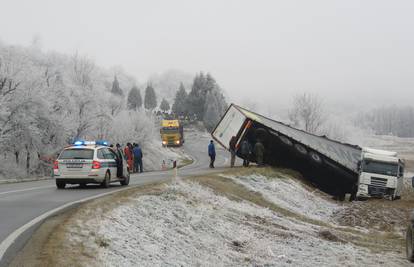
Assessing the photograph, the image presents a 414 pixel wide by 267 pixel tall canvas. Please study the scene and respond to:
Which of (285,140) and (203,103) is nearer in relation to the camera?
(285,140)

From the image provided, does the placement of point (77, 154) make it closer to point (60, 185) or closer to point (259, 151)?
point (60, 185)

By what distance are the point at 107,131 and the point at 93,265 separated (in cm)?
5878

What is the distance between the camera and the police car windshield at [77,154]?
17703mm

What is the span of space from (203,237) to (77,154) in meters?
8.40

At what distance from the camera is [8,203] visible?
13.2 meters

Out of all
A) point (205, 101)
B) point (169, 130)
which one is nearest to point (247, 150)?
point (169, 130)

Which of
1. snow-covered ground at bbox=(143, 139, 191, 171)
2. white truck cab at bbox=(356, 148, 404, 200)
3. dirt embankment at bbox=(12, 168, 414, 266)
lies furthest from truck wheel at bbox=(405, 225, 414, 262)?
snow-covered ground at bbox=(143, 139, 191, 171)

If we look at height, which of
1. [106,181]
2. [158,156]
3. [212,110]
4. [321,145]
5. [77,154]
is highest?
[77,154]

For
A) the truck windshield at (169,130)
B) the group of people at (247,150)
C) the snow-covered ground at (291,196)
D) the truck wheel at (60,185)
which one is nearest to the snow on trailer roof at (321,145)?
the group of people at (247,150)

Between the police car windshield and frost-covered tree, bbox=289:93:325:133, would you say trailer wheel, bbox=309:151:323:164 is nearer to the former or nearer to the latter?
the police car windshield

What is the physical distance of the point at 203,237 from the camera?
10836 mm

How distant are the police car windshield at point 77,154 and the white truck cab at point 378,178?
46.4ft

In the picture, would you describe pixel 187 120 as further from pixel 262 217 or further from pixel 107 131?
pixel 262 217

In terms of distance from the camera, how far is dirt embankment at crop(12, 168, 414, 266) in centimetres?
786
